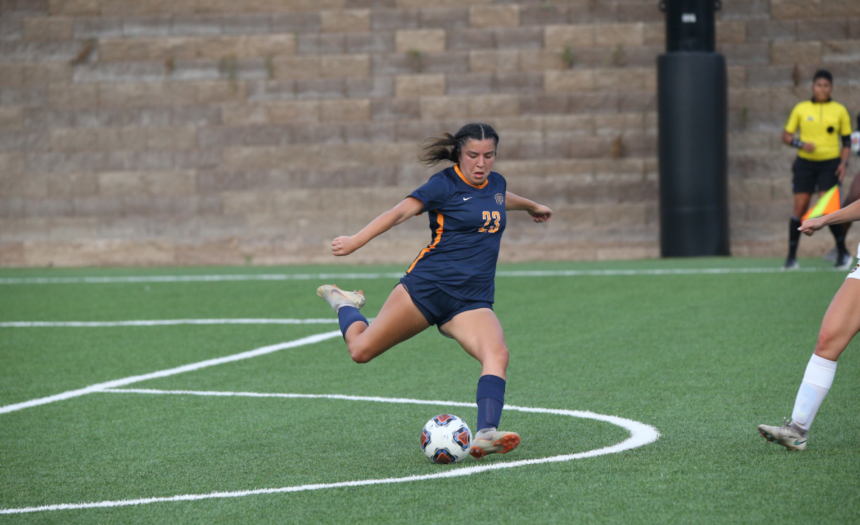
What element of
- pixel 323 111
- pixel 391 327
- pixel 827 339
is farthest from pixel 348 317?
pixel 323 111

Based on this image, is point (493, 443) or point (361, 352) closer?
point (493, 443)

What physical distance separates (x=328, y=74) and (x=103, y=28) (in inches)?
154

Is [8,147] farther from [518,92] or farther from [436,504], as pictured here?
[436,504]

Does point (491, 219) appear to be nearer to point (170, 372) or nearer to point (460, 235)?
point (460, 235)

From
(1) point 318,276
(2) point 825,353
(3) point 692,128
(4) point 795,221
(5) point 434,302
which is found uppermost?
(3) point 692,128

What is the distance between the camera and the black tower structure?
1464 cm

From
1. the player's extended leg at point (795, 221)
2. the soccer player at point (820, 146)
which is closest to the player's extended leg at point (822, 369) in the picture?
the soccer player at point (820, 146)

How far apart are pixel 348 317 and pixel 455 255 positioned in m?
0.84

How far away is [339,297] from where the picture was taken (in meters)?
5.83

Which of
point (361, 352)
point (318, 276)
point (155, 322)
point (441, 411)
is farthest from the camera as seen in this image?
point (318, 276)

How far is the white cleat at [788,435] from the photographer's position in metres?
4.41

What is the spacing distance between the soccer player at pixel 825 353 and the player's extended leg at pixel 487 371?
1177 millimetres

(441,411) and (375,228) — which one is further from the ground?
(375,228)

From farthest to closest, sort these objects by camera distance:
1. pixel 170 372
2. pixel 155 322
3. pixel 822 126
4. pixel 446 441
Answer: pixel 822 126 → pixel 155 322 → pixel 170 372 → pixel 446 441
